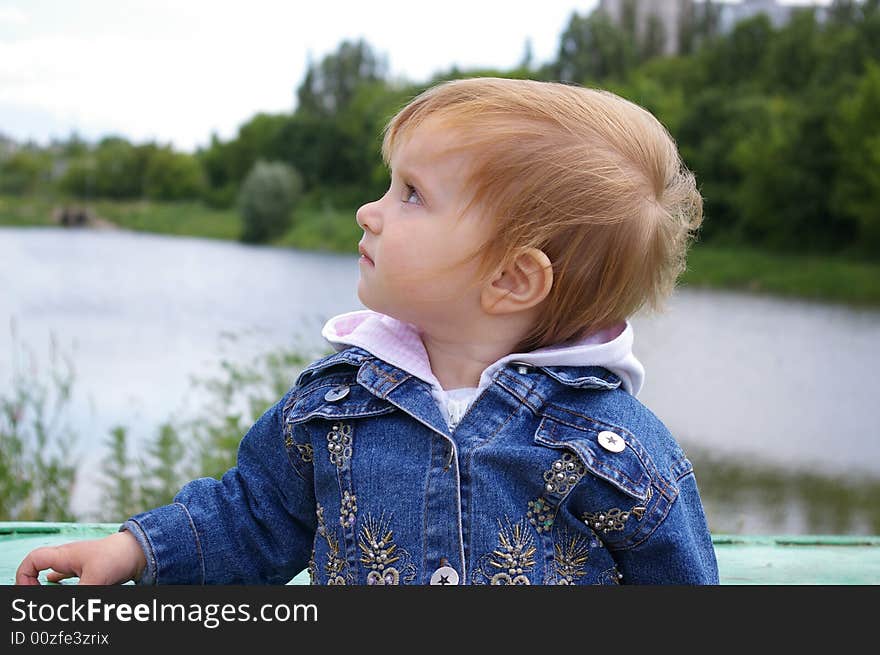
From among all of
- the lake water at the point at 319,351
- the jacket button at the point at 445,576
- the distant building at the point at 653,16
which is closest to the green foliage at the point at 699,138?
the distant building at the point at 653,16

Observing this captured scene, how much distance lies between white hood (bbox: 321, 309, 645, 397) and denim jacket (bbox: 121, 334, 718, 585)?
0.01 metres

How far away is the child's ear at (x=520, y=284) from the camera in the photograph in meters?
1.11

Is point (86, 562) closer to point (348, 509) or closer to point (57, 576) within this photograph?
point (57, 576)

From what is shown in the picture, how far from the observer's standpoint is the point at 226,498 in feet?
3.92

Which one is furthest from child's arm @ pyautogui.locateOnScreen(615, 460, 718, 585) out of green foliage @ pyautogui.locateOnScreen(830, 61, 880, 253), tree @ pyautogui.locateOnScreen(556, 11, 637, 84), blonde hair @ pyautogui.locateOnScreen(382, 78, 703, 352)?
tree @ pyautogui.locateOnScreen(556, 11, 637, 84)

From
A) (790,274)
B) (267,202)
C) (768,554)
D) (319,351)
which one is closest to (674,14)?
(790,274)

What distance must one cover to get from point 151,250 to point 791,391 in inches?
188

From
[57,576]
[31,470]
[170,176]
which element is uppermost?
[170,176]

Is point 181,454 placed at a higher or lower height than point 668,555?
lower

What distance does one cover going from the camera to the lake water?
4.35m

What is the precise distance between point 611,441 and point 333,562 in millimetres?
338

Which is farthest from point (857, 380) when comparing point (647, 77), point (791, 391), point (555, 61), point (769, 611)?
point (647, 77)

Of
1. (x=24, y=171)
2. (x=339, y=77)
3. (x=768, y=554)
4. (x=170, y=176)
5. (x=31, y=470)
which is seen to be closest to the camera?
(x=768, y=554)

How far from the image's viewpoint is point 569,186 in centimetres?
110
